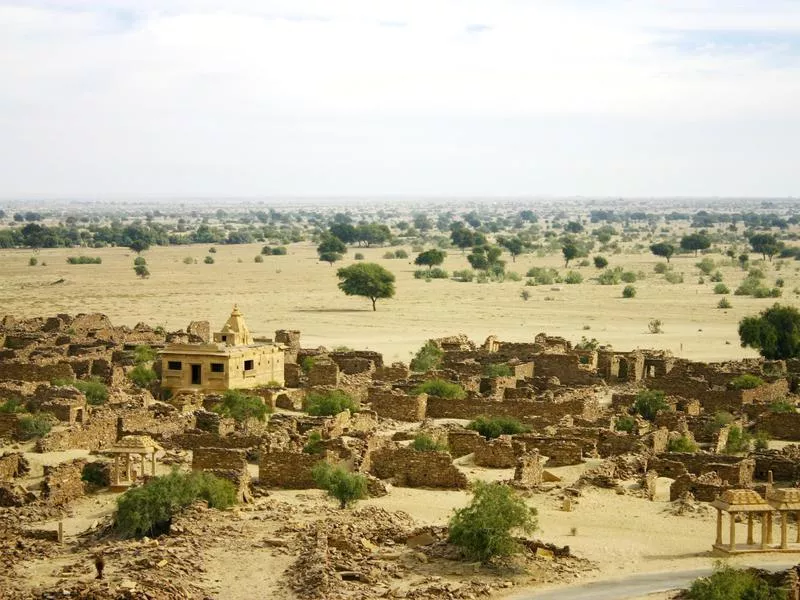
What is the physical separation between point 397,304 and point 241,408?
4238 centimetres

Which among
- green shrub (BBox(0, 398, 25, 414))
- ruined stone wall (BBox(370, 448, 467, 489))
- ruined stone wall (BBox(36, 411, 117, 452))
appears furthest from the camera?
green shrub (BBox(0, 398, 25, 414))

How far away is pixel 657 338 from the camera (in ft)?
206

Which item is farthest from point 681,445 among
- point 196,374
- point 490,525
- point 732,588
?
point 196,374

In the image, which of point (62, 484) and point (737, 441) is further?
point (737, 441)

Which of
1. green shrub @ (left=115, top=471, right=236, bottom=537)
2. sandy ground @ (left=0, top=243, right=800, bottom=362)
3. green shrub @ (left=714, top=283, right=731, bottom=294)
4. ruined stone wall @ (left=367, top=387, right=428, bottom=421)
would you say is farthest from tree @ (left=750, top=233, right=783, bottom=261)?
green shrub @ (left=115, top=471, right=236, bottom=537)

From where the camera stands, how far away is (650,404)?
41000 mm

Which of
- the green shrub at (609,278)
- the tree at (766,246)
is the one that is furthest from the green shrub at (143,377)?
the tree at (766,246)

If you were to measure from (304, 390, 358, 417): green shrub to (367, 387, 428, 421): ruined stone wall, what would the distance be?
2.32 feet

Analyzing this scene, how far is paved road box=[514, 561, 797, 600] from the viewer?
23000 millimetres

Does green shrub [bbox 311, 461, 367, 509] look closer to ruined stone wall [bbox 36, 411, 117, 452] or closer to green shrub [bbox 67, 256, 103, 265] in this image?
ruined stone wall [bbox 36, 411, 117, 452]

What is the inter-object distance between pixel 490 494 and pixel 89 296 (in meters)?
62.8

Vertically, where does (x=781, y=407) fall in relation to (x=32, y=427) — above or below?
below

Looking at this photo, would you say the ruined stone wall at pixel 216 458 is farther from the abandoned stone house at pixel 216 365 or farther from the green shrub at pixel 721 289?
the green shrub at pixel 721 289

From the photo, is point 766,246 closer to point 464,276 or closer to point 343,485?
point 464,276
